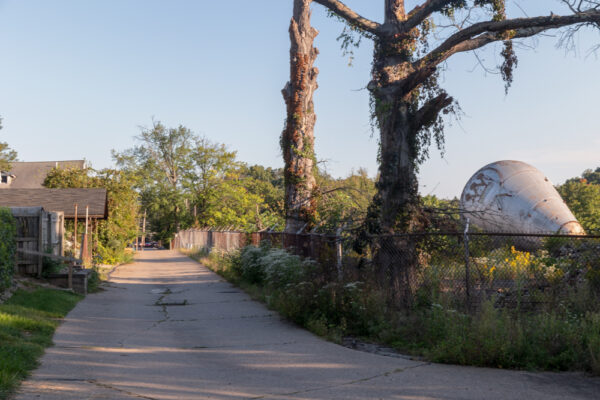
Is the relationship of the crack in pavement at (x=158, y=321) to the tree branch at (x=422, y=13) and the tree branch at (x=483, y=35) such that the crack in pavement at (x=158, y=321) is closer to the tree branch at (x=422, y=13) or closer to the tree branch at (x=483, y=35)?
the tree branch at (x=483, y=35)

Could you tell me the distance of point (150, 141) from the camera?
77.9m

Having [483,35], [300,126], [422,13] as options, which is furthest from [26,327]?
[300,126]

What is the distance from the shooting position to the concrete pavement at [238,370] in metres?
6.04

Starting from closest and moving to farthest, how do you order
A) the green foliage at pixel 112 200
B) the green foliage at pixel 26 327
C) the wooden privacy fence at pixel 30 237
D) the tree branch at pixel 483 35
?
the green foliage at pixel 26 327
the tree branch at pixel 483 35
the wooden privacy fence at pixel 30 237
the green foliage at pixel 112 200

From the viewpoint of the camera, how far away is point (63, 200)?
28.4 m

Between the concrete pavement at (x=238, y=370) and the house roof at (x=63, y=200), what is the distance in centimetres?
1691

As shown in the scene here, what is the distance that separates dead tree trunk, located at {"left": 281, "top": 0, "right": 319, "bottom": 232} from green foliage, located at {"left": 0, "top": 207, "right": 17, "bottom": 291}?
8026 millimetres

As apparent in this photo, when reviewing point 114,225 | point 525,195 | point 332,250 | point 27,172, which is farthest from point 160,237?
point 332,250

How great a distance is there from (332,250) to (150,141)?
69.9 meters

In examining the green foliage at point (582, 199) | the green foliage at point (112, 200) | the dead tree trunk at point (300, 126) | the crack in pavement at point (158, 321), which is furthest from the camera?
the green foliage at point (112, 200)

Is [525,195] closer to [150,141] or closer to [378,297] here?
[378,297]

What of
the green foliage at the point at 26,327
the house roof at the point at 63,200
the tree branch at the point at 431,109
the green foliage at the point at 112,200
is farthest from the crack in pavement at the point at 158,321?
the green foliage at the point at 112,200

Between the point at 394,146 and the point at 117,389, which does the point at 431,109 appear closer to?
the point at 394,146

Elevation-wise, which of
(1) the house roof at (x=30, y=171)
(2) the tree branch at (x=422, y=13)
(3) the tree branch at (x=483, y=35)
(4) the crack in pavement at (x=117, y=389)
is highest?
(1) the house roof at (x=30, y=171)
